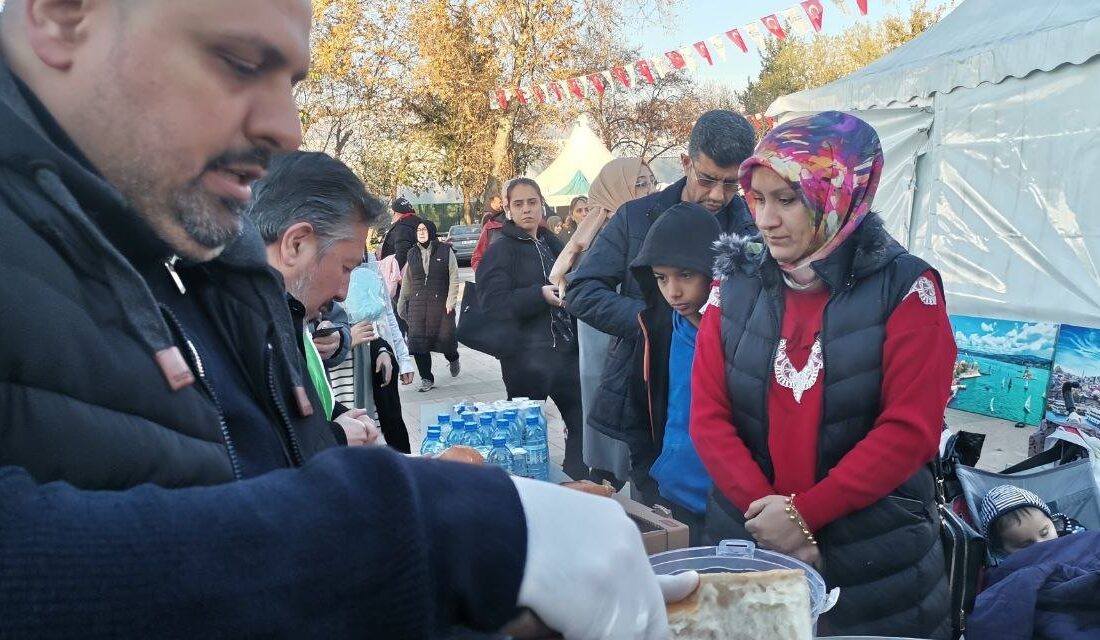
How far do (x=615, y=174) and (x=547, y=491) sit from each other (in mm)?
4381

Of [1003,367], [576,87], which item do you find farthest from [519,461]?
[576,87]

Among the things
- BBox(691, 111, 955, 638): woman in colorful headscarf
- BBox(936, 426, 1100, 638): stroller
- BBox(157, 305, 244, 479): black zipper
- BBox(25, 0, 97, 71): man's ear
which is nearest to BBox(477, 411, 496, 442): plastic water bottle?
BBox(691, 111, 955, 638): woman in colorful headscarf

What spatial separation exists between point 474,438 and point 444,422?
0.21m

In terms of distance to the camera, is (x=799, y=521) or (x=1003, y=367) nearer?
(x=799, y=521)

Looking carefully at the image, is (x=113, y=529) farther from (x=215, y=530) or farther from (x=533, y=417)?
(x=533, y=417)

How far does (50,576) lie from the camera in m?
0.48

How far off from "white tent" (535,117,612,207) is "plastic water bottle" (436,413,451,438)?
14.3 metres

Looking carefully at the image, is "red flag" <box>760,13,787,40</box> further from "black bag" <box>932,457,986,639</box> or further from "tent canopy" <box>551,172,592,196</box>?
"black bag" <box>932,457,986,639</box>

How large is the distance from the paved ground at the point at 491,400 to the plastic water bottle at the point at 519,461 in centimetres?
83

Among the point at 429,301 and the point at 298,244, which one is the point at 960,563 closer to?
the point at 298,244

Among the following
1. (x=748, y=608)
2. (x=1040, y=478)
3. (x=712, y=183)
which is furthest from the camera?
(x=1040, y=478)

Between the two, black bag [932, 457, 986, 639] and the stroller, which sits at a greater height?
black bag [932, 457, 986, 639]

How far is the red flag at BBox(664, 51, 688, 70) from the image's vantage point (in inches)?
520

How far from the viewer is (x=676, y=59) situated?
13.3m
